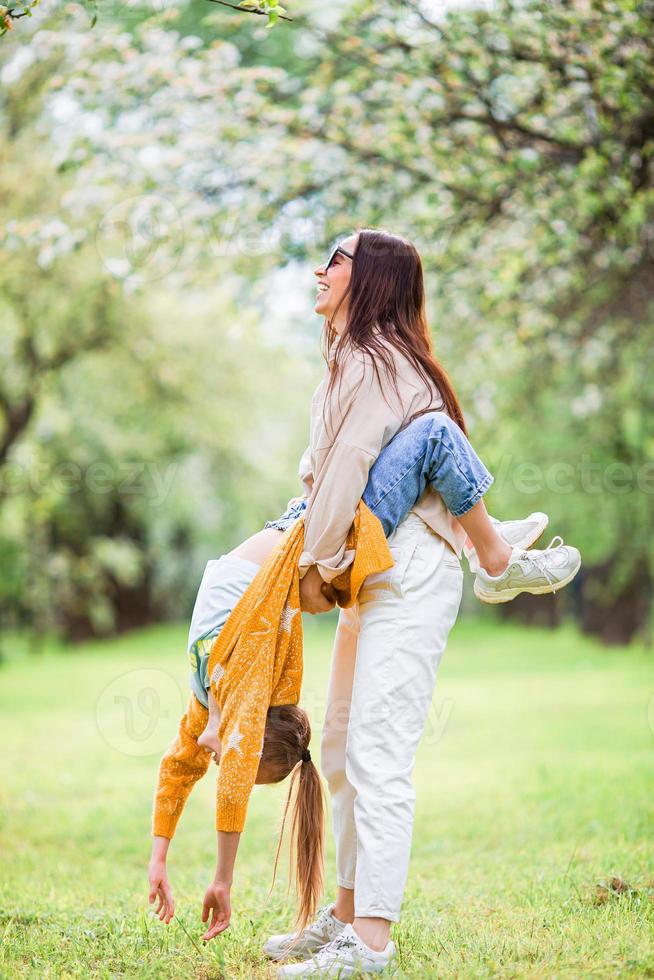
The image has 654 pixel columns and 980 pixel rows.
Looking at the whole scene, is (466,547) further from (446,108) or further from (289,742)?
(446,108)

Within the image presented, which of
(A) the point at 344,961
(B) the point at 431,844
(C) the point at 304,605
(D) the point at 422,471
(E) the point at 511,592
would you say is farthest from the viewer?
(B) the point at 431,844

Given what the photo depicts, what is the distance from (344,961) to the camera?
113 inches

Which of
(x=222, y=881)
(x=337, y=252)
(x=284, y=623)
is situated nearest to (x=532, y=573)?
(x=284, y=623)

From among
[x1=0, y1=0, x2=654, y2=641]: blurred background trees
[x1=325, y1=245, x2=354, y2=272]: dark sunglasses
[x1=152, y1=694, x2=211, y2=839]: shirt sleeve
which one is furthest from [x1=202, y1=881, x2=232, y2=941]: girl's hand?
[x1=0, y1=0, x2=654, y2=641]: blurred background trees

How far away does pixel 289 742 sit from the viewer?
3129 mm

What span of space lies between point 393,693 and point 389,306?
3.67 ft

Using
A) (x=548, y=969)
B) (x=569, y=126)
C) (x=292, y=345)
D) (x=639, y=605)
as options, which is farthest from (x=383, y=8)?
(x=639, y=605)

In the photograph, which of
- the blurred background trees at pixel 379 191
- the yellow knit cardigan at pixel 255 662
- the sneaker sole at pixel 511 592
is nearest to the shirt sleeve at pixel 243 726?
the yellow knit cardigan at pixel 255 662

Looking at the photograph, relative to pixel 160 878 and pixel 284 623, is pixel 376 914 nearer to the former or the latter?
pixel 160 878

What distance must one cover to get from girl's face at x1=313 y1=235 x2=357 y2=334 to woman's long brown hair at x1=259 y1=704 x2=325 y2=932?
116 cm

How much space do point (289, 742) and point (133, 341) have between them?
10.6m

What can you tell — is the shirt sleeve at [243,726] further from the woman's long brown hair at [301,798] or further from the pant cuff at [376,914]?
the pant cuff at [376,914]

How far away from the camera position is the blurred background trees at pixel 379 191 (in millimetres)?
6641

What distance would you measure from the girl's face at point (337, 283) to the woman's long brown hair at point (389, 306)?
0.02 metres
